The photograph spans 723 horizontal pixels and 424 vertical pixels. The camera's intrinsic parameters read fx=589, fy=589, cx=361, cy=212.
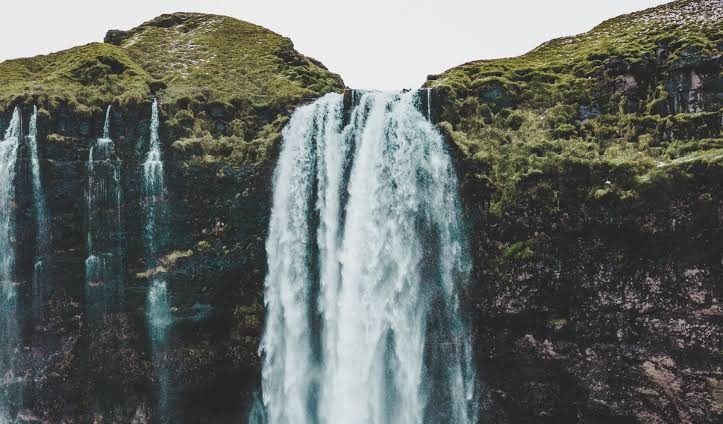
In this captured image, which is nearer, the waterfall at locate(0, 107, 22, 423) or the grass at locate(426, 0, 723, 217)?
the grass at locate(426, 0, 723, 217)

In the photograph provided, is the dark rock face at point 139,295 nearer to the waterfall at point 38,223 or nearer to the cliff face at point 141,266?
the cliff face at point 141,266

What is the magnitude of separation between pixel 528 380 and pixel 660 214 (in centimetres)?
693

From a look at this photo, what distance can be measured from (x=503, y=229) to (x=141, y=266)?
520 inches

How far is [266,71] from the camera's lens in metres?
27.2

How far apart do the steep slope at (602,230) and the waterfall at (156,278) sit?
1091 centimetres

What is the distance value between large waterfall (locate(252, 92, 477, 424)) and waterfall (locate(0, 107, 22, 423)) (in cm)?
897

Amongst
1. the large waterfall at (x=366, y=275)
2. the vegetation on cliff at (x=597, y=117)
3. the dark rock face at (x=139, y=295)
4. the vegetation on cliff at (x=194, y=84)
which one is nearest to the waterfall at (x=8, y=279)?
the dark rock face at (x=139, y=295)

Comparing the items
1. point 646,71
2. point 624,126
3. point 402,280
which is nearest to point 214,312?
point 402,280

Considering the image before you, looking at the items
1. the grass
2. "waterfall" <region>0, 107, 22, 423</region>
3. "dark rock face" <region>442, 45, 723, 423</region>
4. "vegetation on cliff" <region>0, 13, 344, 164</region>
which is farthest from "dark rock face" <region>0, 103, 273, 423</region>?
"dark rock face" <region>442, 45, 723, 423</region>

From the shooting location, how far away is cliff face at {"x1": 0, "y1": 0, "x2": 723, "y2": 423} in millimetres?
18141

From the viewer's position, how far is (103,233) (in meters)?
21.5

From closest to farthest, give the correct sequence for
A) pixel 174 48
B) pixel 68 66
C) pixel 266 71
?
pixel 68 66 → pixel 266 71 → pixel 174 48

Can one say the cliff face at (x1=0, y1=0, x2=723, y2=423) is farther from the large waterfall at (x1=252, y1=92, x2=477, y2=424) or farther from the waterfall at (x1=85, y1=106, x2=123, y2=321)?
the large waterfall at (x1=252, y1=92, x2=477, y2=424)

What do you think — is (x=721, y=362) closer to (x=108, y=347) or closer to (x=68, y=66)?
(x=108, y=347)
